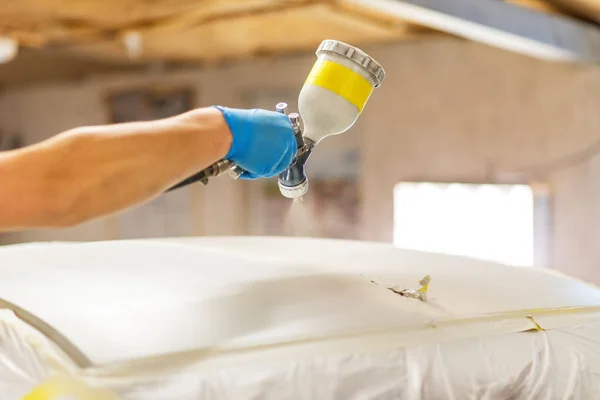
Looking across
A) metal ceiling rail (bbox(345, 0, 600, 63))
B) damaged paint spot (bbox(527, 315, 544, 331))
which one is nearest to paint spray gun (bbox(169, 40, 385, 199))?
damaged paint spot (bbox(527, 315, 544, 331))

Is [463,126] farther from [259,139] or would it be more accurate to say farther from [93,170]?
[93,170]

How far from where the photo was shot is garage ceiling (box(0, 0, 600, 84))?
2.21 m

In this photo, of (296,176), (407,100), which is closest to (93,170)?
(296,176)

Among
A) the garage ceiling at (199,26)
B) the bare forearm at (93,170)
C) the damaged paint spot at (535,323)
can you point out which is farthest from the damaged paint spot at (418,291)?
the garage ceiling at (199,26)

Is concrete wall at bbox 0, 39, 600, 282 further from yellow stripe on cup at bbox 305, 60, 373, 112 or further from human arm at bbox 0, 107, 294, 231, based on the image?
human arm at bbox 0, 107, 294, 231

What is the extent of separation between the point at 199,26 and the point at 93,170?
209 cm

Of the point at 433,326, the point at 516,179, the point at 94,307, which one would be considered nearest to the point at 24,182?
the point at 94,307

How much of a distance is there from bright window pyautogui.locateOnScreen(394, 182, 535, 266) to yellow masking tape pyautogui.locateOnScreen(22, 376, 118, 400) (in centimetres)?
170

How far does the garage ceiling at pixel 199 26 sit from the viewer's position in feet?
7.26

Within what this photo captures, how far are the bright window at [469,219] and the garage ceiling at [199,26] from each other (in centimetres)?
69

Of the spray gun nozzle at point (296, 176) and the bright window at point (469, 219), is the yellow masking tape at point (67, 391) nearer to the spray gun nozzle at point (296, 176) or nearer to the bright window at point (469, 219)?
the spray gun nozzle at point (296, 176)

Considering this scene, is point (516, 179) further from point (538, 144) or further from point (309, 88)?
point (309, 88)

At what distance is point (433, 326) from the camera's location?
823mm

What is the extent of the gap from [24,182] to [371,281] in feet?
1.77
